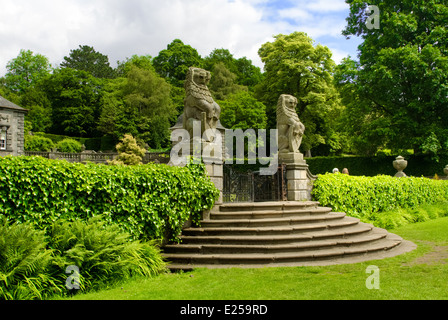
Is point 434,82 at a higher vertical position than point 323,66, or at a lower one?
lower

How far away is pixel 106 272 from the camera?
239 inches

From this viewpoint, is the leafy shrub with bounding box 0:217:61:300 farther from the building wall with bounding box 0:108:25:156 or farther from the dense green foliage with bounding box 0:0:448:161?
the building wall with bounding box 0:108:25:156

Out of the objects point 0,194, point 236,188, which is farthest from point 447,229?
point 0,194

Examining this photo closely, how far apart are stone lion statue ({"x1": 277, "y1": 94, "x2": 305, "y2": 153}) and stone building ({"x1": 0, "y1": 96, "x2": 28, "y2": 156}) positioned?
31916mm

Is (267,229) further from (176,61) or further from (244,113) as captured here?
(176,61)

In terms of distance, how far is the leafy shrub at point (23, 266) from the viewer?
16.9 ft

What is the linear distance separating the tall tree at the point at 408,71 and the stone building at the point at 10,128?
32.7 metres

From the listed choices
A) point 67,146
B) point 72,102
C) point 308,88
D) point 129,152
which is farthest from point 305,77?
point 72,102

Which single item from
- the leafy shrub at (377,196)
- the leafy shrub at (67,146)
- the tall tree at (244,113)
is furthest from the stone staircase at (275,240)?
the leafy shrub at (67,146)

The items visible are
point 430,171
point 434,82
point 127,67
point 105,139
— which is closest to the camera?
point 434,82

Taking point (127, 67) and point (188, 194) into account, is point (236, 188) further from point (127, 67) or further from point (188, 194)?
point (127, 67)

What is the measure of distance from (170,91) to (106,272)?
155ft

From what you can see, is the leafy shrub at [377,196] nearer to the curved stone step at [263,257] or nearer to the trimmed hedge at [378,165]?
the curved stone step at [263,257]

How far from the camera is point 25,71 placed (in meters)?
60.4
